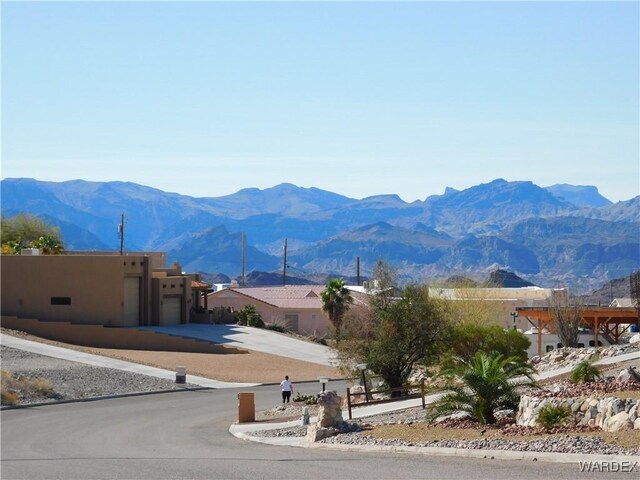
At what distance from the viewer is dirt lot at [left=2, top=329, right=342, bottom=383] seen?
57.1 meters

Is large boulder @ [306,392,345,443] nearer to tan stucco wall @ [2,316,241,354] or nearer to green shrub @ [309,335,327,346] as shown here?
tan stucco wall @ [2,316,241,354]

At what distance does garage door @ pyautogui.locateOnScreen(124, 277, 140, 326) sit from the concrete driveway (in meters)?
1.48

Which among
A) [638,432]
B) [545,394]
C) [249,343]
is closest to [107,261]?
[249,343]

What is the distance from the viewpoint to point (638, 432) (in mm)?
20547

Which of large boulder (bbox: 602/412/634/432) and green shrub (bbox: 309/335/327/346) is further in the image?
green shrub (bbox: 309/335/327/346)

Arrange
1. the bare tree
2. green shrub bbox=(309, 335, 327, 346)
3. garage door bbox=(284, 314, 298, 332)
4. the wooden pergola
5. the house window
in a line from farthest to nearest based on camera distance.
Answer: garage door bbox=(284, 314, 298, 332), green shrub bbox=(309, 335, 327, 346), the house window, the bare tree, the wooden pergola

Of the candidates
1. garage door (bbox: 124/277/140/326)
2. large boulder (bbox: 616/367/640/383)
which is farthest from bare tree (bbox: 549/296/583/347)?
large boulder (bbox: 616/367/640/383)

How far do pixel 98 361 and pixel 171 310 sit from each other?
769 inches

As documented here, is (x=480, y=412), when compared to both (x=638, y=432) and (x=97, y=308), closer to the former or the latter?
(x=638, y=432)

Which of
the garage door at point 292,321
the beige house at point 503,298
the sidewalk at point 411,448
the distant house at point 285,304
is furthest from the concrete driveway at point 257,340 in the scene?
the sidewalk at point 411,448

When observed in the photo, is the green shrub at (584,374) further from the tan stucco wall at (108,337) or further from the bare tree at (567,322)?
the tan stucco wall at (108,337)

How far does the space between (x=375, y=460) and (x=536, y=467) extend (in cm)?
384

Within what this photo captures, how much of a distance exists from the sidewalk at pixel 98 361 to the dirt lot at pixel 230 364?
1.07 meters

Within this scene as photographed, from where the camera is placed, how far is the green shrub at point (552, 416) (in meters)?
22.3
